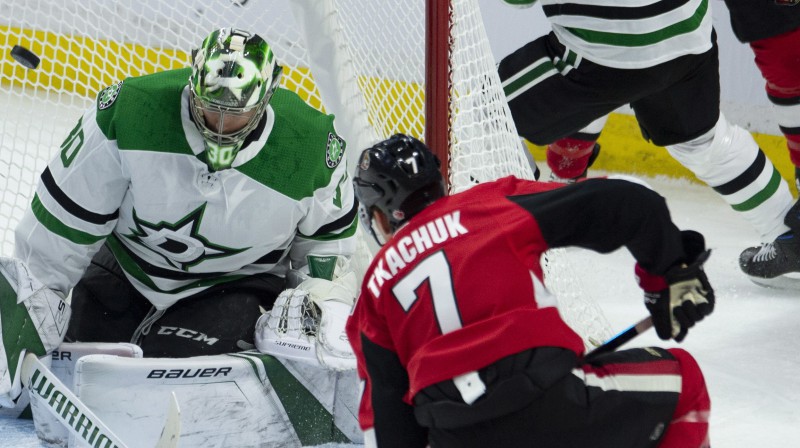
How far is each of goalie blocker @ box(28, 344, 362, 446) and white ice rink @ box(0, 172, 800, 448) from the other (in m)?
0.17

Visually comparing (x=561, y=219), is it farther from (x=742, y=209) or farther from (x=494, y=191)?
(x=742, y=209)

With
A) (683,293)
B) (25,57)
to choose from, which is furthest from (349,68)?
(683,293)

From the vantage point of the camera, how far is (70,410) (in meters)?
1.88

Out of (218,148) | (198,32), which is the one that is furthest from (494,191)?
(198,32)

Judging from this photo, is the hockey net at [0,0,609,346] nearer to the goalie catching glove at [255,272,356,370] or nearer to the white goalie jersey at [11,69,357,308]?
the white goalie jersey at [11,69,357,308]

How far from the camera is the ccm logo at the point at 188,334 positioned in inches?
85.1

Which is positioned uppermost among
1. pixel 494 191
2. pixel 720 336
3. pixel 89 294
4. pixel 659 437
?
pixel 494 191

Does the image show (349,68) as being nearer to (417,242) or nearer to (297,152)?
(297,152)

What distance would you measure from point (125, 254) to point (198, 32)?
0.89m

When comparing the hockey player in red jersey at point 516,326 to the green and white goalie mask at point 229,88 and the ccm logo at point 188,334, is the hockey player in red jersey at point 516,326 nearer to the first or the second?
the green and white goalie mask at point 229,88

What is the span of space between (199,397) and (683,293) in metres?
0.92

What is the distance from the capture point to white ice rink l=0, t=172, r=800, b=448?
84.6 inches

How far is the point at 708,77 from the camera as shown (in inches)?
98.9

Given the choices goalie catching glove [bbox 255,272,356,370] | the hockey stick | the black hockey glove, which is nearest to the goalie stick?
goalie catching glove [bbox 255,272,356,370]
